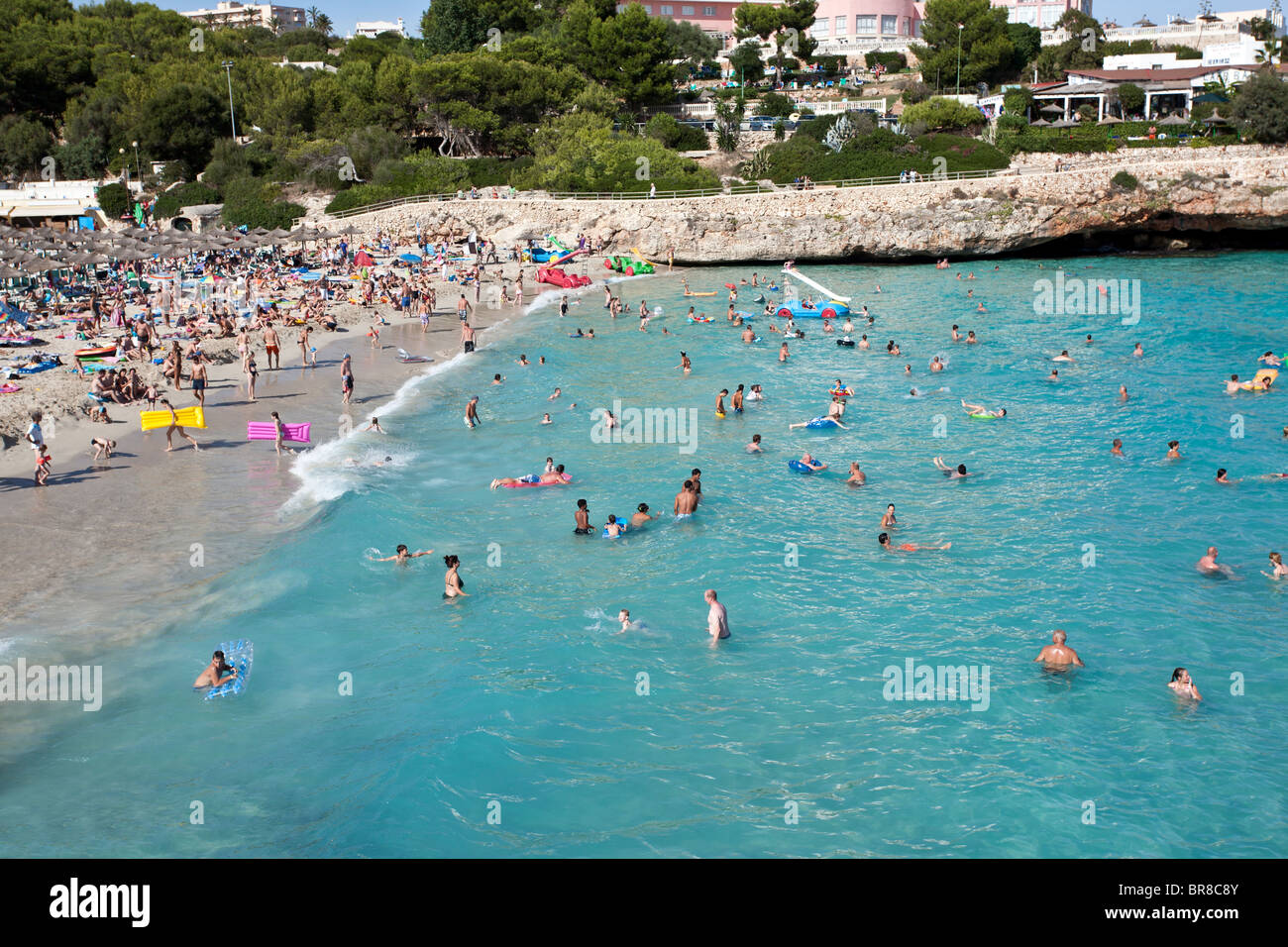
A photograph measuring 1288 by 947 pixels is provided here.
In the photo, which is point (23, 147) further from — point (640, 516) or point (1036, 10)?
point (1036, 10)

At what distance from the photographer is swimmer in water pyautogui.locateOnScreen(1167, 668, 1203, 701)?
12.4 metres

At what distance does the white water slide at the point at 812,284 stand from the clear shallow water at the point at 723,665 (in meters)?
17.4

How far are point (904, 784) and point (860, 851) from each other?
1394mm

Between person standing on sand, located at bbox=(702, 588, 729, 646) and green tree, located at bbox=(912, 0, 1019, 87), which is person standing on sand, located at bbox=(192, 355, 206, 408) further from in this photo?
green tree, located at bbox=(912, 0, 1019, 87)

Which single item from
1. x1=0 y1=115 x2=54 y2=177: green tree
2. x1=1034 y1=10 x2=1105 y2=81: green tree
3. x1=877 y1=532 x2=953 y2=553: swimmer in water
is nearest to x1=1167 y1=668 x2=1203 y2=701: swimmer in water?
x1=877 y1=532 x2=953 y2=553: swimmer in water

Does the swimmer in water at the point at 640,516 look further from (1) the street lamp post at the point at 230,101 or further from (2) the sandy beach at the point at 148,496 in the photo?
(1) the street lamp post at the point at 230,101

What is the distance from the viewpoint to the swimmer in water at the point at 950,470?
67.5 ft

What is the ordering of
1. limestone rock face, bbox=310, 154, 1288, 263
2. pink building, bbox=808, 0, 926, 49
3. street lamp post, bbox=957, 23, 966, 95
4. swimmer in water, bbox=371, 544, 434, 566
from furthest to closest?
pink building, bbox=808, 0, 926, 49 < street lamp post, bbox=957, 23, 966, 95 < limestone rock face, bbox=310, 154, 1288, 263 < swimmer in water, bbox=371, 544, 434, 566

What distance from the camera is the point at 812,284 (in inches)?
1810

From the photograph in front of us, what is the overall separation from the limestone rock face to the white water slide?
2.41 meters

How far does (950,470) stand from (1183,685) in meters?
8.91
